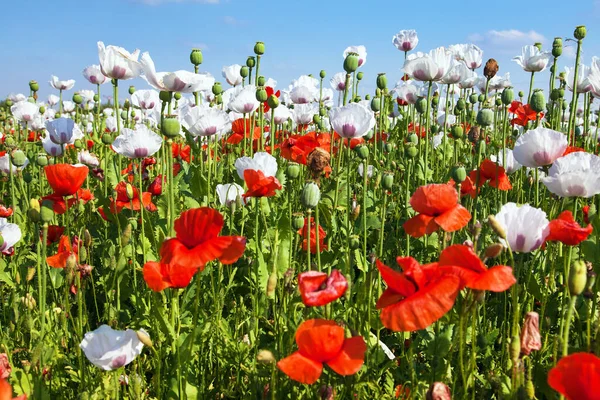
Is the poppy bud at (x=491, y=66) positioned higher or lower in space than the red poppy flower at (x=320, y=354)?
higher

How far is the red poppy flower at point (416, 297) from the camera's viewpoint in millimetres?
1100

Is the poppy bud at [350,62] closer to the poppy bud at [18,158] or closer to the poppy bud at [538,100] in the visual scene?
the poppy bud at [538,100]

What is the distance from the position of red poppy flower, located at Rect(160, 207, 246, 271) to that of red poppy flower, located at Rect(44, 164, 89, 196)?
783mm

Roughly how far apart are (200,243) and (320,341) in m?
0.44

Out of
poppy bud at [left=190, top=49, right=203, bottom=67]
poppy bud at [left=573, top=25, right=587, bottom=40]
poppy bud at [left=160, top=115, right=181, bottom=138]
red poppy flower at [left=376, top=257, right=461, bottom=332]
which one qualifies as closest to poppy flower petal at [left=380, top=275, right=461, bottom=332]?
red poppy flower at [left=376, top=257, right=461, bottom=332]

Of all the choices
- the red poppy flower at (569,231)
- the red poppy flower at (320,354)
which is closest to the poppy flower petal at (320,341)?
the red poppy flower at (320,354)

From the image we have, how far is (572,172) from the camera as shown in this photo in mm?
1725

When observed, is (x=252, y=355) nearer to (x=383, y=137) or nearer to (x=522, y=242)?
(x=522, y=242)

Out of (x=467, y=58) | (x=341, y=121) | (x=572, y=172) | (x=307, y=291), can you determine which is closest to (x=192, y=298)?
(x=341, y=121)

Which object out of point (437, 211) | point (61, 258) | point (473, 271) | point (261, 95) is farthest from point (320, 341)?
point (261, 95)

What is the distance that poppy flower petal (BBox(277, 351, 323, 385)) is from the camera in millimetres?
1116

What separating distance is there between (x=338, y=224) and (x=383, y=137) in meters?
1.33

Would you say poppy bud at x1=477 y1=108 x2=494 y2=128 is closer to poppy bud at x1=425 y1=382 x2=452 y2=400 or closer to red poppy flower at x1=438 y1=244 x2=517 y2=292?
red poppy flower at x1=438 y1=244 x2=517 y2=292

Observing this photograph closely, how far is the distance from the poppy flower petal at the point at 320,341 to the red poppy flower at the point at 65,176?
123cm
